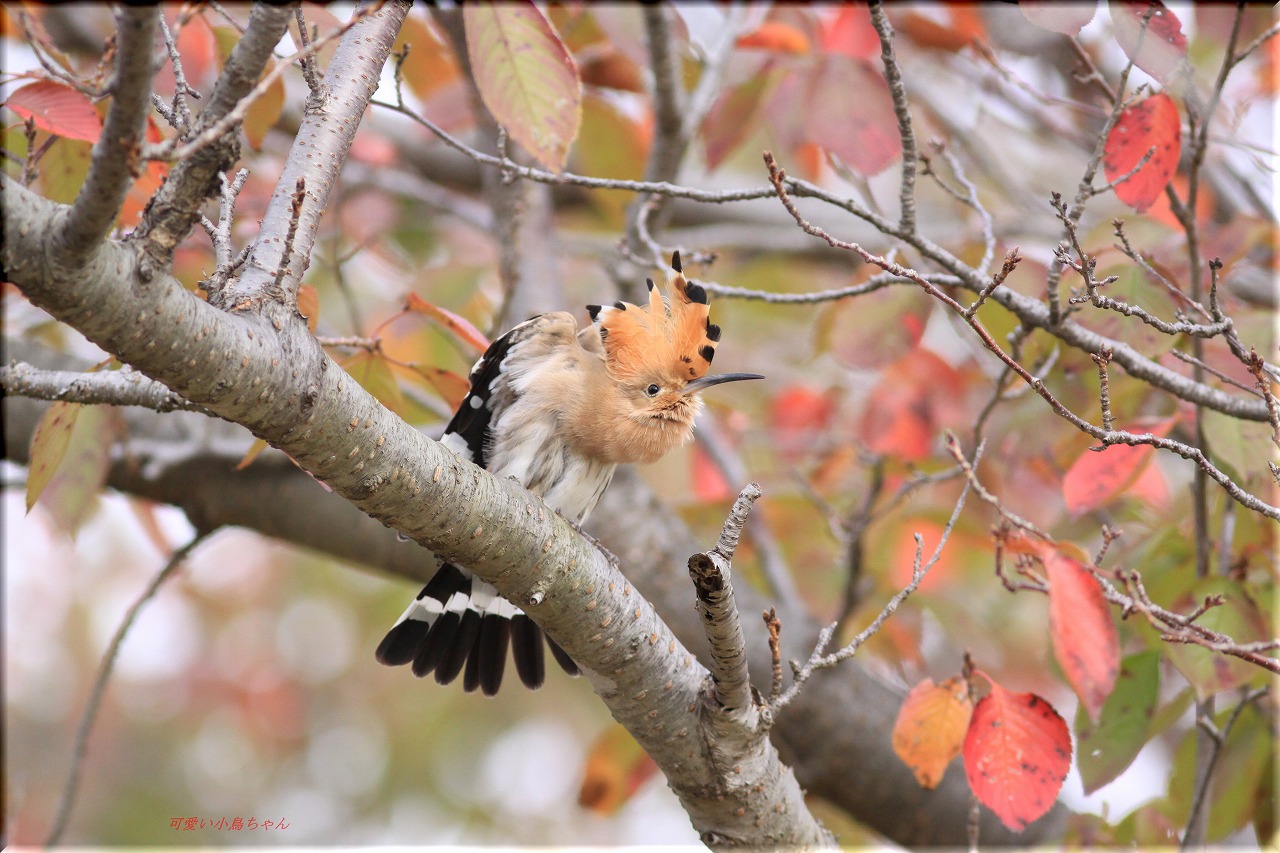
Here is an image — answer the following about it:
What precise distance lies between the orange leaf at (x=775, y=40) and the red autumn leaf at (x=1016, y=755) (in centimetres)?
235

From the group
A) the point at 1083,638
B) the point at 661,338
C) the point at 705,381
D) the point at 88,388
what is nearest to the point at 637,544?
the point at 705,381

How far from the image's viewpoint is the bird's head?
2930mm

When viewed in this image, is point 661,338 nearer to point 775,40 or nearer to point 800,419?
point 775,40

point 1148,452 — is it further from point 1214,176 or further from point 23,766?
point 23,766

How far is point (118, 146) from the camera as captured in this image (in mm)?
1337

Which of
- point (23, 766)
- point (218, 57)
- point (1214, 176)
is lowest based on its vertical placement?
point (23, 766)

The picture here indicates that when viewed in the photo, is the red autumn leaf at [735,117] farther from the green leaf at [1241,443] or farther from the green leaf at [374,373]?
the green leaf at [1241,443]

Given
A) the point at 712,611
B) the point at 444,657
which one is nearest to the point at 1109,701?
the point at 712,611

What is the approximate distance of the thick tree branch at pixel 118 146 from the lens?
126cm

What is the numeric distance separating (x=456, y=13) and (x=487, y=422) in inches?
58.5

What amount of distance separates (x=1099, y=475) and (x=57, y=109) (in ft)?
7.74

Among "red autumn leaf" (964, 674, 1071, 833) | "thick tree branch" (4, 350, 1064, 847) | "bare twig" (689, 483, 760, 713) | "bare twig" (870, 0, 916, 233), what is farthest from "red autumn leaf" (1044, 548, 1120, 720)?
"thick tree branch" (4, 350, 1064, 847)

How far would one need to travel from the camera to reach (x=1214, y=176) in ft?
13.7

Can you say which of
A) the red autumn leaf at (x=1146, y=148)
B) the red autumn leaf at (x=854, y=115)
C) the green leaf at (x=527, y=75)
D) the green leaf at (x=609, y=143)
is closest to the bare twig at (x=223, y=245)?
the green leaf at (x=527, y=75)
